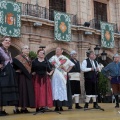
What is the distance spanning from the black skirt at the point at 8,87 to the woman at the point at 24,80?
0.85 feet

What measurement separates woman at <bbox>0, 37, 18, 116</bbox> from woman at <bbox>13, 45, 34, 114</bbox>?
0.25 m

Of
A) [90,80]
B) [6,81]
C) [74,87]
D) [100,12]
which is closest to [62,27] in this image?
[100,12]

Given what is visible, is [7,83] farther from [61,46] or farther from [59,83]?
[61,46]

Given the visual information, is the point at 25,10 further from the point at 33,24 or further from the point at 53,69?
the point at 53,69

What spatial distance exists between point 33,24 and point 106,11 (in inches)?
263

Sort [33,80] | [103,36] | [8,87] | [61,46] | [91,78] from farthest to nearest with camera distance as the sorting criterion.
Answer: [103,36] → [61,46] → [91,78] → [33,80] → [8,87]

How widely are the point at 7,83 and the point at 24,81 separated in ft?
1.64

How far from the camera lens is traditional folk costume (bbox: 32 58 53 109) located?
6527 millimetres

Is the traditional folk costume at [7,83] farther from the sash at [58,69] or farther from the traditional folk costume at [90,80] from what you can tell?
the traditional folk costume at [90,80]

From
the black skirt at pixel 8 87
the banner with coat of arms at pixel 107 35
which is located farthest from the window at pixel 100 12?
the black skirt at pixel 8 87

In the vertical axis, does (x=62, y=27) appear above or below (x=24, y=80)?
above

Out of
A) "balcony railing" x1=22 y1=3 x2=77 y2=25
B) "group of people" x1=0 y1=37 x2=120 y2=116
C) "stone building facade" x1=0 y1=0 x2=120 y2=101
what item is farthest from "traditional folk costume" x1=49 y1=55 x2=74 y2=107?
"balcony railing" x1=22 y1=3 x2=77 y2=25

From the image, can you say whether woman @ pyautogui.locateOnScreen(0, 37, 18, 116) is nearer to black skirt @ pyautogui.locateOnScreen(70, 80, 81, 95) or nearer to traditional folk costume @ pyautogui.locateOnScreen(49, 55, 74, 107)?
traditional folk costume @ pyautogui.locateOnScreen(49, 55, 74, 107)

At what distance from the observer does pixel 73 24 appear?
1716 centimetres
